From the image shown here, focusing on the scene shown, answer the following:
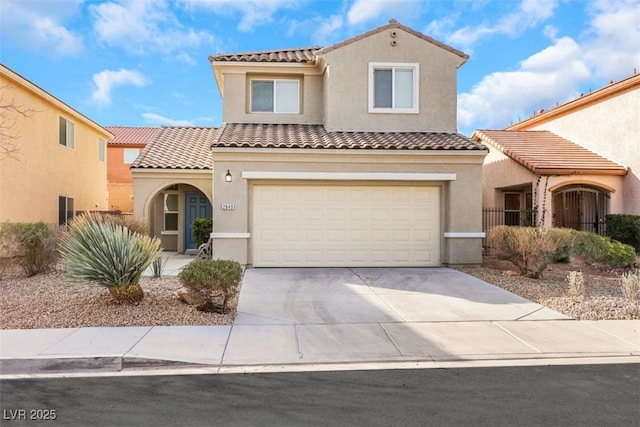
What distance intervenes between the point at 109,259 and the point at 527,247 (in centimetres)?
965

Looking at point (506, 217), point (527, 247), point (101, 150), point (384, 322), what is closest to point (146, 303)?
point (384, 322)

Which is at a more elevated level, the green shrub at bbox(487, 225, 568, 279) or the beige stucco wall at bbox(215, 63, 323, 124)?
the beige stucco wall at bbox(215, 63, 323, 124)

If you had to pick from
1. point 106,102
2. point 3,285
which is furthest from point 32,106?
point 3,285

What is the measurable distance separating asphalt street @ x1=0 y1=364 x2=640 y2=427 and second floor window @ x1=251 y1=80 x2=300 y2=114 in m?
11.6

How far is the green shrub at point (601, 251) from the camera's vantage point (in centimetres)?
1189

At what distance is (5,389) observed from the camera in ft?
16.6

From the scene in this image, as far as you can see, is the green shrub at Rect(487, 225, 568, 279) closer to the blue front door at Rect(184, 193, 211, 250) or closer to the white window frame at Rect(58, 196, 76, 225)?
the blue front door at Rect(184, 193, 211, 250)

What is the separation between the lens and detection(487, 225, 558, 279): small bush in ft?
36.7

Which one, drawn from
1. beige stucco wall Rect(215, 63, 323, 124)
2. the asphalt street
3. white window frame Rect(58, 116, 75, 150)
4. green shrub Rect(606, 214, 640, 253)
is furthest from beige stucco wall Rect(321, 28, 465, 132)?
white window frame Rect(58, 116, 75, 150)

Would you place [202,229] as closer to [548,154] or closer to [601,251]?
[601,251]

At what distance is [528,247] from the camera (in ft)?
37.0

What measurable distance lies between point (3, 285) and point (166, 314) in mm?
5553

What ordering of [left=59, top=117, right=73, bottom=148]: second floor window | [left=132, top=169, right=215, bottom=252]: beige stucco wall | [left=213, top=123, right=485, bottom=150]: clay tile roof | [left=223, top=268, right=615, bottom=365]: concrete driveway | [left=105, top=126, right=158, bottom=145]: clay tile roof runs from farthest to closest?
1. [left=105, top=126, right=158, bottom=145]: clay tile roof
2. [left=59, top=117, right=73, bottom=148]: second floor window
3. [left=132, top=169, right=215, bottom=252]: beige stucco wall
4. [left=213, top=123, right=485, bottom=150]: clay tile roof
5. [left=223, top=268, right=615, bottom=365]: concrete driveway

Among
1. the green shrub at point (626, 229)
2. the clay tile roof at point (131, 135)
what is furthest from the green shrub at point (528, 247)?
the clay tile roof at point (131, 135)
